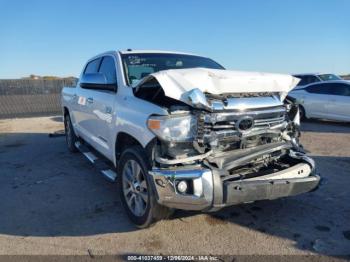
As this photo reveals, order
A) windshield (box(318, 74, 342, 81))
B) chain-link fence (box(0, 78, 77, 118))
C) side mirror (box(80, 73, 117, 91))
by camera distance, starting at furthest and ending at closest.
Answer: chain-link fence (box(0, 78, 77, 118))
windshield (box(318, 74, 342, 81))
side mirror (box(80, 73, 117, 91))

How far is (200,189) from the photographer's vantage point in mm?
3129

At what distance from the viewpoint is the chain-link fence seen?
54.7 ft

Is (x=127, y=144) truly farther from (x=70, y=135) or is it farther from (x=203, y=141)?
(x=70, y=135)

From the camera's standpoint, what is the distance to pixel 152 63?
4.75 metres

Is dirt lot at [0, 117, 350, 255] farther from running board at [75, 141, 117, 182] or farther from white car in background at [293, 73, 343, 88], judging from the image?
white car in background at [293, 73, 343, 88]

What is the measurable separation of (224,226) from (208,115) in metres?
1.30

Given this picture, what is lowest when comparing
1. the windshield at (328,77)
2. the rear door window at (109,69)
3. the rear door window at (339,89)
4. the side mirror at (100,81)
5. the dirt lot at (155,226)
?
the dirt lot at (155,226)

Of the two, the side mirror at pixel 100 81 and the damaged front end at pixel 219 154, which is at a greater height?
the side mirror at pixel 100 81

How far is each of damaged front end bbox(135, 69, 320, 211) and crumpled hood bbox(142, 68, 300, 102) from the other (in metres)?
0.07

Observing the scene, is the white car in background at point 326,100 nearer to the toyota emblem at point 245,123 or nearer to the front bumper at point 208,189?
the toyota emblem at point 245,123

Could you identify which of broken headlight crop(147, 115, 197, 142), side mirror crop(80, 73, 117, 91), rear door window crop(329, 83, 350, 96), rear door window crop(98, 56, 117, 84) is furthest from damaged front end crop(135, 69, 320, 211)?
rear door window crop(329, 83, 350, 96)

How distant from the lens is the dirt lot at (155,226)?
340cm

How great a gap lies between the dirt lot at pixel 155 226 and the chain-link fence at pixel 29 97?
11.8 m

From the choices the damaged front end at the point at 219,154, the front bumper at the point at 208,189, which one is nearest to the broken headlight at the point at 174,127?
the damaged front end at the point at 219,154
